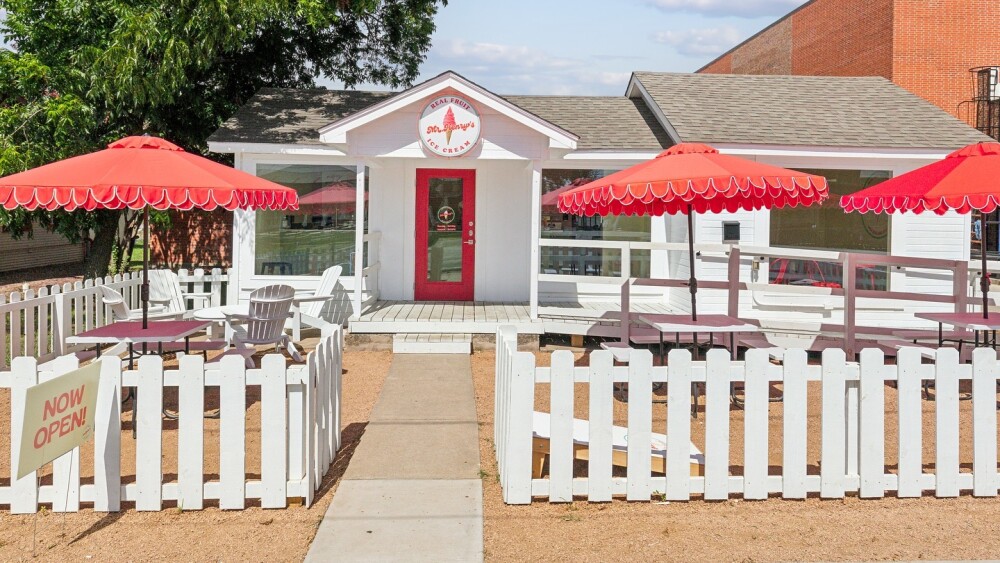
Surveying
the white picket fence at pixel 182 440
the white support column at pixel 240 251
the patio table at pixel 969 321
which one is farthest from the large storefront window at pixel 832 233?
Result: the white picket fence at pixel 182 440

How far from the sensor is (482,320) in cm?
1138

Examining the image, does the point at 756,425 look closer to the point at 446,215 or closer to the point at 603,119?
the point at 446,215

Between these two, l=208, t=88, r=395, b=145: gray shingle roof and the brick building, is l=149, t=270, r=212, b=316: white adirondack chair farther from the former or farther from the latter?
the brick building

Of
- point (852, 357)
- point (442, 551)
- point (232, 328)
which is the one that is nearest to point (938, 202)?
point (852, 357)

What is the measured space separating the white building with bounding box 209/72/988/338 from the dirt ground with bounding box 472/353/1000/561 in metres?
5.87

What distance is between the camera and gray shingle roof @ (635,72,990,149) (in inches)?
482

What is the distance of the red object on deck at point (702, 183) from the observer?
686cm

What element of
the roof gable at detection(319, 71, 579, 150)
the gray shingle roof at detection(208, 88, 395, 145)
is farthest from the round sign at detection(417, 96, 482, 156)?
the gray shingle roof at detection(208, 88, 395, 145)

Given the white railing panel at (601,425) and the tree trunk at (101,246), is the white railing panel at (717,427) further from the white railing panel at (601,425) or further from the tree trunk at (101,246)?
the tree trunk at (101,246)

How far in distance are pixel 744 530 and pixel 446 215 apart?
31.7ft

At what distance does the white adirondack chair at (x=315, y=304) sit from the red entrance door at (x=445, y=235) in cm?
222

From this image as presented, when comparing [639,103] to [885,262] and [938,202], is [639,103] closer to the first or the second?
[885,262]

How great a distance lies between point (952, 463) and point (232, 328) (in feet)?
26.3

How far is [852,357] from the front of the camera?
932 centimetres
